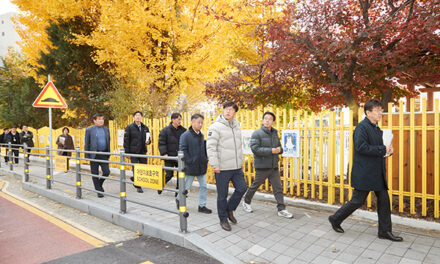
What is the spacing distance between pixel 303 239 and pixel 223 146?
1.73 m

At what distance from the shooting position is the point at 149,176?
469 cm

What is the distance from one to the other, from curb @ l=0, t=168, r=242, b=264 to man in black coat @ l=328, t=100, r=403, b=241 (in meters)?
1.95

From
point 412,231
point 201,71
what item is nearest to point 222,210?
point 412,231

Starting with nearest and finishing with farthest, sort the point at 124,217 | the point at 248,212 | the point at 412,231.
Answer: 1. the point at 412,231
2. the point at 124,217
3. the point at 248,212

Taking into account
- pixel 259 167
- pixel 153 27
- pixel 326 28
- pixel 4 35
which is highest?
pixel 4 35

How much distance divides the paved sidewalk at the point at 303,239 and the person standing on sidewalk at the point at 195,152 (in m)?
0.54

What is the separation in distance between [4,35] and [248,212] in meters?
62.5

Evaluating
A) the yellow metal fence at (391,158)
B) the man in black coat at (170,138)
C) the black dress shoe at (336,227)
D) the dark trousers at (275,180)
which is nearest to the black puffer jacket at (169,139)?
the man in black coat at (170,138)

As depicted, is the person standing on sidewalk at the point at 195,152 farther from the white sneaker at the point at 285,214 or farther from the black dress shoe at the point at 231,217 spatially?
the white sneaker at the point at 285,214

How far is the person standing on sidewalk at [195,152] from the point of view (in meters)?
5.09

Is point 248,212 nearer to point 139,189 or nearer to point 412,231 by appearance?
point 412,231

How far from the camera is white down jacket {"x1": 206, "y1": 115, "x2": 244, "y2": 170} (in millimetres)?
4262

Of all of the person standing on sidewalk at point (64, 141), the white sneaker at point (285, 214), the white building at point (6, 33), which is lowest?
the white sneaker at point (285, 214)

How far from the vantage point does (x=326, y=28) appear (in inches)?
213
